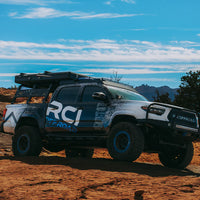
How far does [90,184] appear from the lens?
4887 millimetres

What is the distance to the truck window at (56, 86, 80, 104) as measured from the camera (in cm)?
834

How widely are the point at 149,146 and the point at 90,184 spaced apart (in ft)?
8.69

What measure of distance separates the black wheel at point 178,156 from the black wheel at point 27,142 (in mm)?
3495

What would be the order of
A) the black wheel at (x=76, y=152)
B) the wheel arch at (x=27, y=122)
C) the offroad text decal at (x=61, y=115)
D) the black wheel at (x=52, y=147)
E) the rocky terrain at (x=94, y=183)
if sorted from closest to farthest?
the rocky terrain at (x=94, y=183), the offroad text decal at (x=61, y=115), the wheel arch at (x=27, y=122), the black wheel at (x=52, y=147), the black wheel at (x=76, y=152)

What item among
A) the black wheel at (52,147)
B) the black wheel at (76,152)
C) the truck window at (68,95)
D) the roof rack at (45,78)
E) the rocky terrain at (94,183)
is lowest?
the black wheel at (76,152)

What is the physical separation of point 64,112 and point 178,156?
3253 mm

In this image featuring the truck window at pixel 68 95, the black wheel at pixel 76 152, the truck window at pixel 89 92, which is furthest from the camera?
the black wheel at pixel 76 152

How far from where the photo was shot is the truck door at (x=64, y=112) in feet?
26.4

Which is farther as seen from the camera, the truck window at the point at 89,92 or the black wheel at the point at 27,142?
the black wheel at the point at 27,142

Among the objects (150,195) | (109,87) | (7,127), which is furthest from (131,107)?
(7,127)

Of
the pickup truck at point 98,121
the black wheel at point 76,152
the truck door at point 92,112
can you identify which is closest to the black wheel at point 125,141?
the pickup truck at point 98,121

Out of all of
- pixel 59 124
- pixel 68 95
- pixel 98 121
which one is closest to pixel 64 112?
pixel 59 124

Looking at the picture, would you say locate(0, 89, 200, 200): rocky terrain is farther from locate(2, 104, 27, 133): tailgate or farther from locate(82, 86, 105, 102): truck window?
locate(2, 104, 27, 133): tailgate

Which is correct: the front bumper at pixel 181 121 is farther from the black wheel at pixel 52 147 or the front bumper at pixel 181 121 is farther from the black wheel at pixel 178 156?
the black wheel at pixel 52 147
